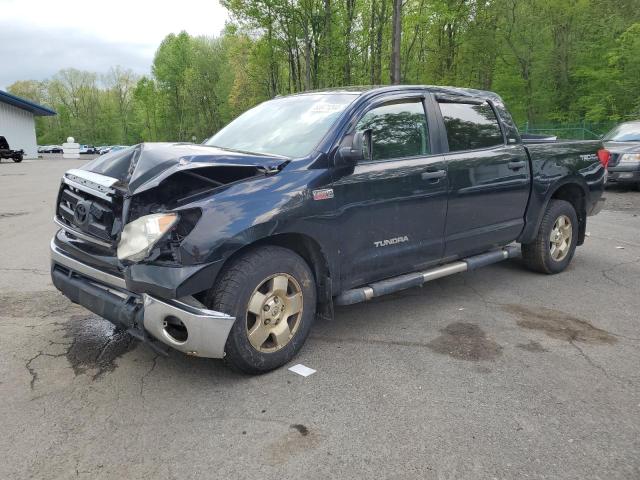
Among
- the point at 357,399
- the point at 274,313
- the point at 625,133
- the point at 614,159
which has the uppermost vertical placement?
the point at 625,133

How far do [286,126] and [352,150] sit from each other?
90 cm

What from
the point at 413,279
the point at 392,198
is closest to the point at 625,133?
the point at 413,279

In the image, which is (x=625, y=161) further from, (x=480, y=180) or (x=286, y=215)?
(x=286, y=215)

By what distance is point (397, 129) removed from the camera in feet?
13.6

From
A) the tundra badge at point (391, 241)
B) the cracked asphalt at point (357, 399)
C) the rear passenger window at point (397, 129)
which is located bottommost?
the cracked asphalt at point (357, 399)

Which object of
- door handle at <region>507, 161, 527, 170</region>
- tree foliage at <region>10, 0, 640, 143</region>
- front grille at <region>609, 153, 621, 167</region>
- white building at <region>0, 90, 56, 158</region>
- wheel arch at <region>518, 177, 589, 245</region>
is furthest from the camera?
white building at <region>0, 90, 56, 158</region>

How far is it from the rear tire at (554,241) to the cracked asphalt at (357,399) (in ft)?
2.69

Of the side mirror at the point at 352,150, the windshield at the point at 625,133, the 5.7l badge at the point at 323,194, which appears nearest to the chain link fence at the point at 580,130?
the windshield at the point at 625,133

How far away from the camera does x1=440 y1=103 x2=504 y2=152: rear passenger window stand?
4582mm

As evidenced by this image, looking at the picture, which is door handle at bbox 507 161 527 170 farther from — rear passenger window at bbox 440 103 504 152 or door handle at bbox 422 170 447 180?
door handle at bbox 422 170 447 180

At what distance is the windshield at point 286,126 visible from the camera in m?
3.84

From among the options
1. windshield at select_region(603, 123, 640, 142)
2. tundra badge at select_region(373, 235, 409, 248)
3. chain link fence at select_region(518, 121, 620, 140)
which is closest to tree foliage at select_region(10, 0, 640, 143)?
chain link fence at select_region(518, 121, 620, 140)

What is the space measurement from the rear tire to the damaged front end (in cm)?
350

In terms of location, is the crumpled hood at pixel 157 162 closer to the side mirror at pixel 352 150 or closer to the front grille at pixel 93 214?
the front grille at pixel 93 214
